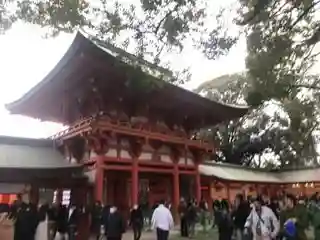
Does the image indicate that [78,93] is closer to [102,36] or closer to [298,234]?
[102,36]

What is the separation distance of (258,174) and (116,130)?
21.9 metres

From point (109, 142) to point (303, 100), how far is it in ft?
25.7

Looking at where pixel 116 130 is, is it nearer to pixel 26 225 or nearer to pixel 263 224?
pixel 26 225

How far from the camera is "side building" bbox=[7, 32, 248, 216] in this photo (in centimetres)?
1628

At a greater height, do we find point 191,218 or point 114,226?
point 191,218

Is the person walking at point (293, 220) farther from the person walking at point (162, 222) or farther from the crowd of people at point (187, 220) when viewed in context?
the person walking at point (162, 222)

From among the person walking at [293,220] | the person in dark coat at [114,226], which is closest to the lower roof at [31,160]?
the person in dark coat at [114,226]

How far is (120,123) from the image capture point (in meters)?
17.0

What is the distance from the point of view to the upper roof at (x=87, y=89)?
1516 cm

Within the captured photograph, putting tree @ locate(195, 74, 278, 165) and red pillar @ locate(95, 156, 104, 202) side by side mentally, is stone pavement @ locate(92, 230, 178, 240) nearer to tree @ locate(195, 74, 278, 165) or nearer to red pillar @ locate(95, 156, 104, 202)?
red pillar @ locate(95, 156, 104, 202)

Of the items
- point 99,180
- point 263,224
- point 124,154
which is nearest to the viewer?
point 263,224

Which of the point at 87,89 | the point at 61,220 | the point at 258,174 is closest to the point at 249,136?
the point at 258,174

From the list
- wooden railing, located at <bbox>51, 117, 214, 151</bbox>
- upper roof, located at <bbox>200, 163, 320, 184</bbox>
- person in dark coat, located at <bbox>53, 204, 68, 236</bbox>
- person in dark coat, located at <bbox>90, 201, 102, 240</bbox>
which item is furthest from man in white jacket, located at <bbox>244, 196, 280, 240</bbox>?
upper roof, located at <bbox>200, 163, 320, 184</bbox>

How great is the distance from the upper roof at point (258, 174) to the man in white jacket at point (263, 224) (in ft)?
60.9
